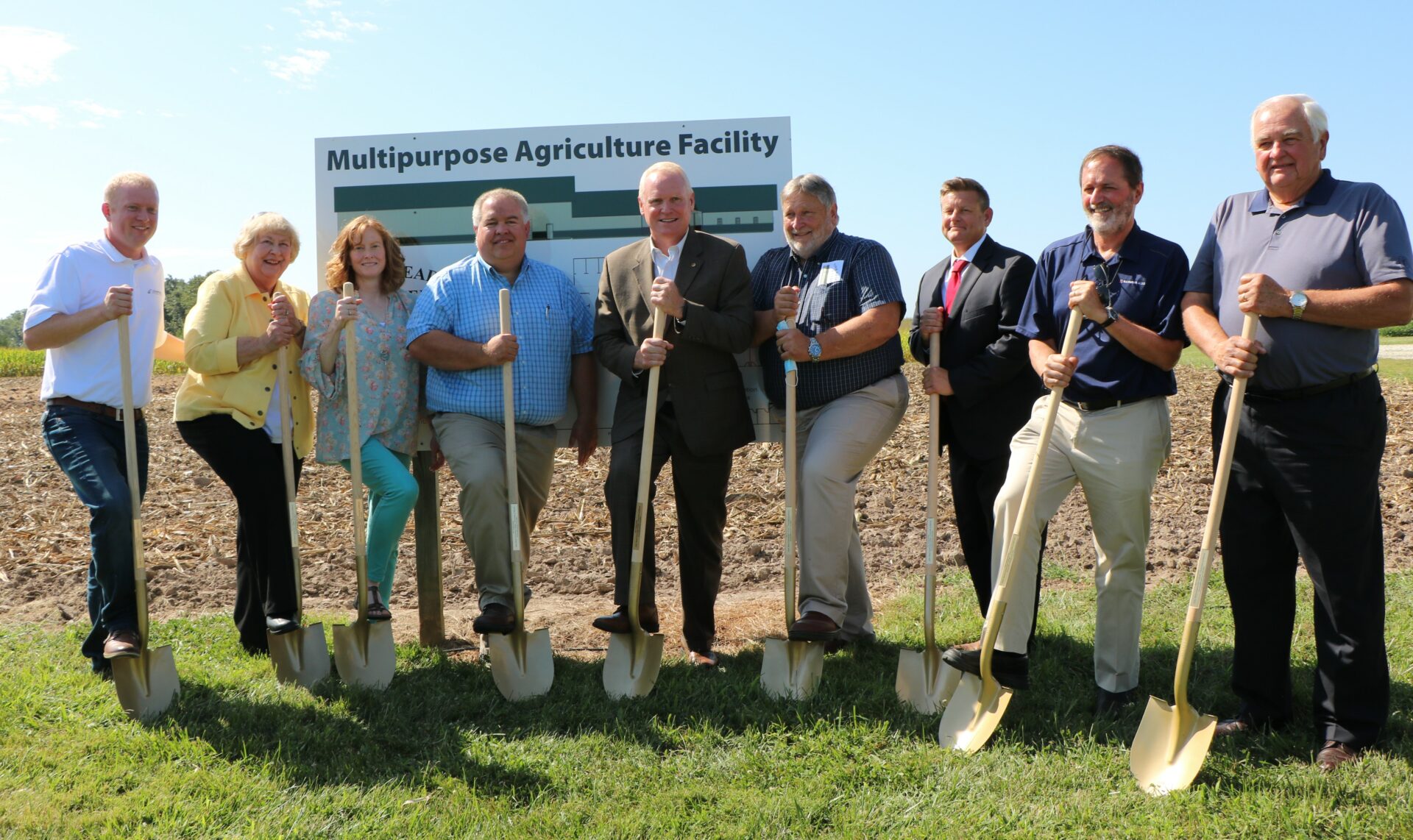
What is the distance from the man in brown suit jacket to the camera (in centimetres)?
548

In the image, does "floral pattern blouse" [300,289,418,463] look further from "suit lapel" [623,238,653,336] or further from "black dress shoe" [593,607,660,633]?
"black dress shoe" [593,607,660,633]

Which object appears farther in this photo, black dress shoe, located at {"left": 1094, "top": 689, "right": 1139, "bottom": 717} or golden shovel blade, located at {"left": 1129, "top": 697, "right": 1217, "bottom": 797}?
black dress shoe, located at {"left": 1094, "top": 689, "right": 1139, "bottom": 717}

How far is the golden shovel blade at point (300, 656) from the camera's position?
17.2 feet

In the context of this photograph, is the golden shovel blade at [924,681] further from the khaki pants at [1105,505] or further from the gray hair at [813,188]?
the gray hair at [813,188]

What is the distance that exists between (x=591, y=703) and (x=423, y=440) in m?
1.91

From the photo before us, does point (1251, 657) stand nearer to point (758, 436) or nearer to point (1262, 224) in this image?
point (1262, 224)

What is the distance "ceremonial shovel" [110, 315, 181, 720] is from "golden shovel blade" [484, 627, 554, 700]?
1.46 m

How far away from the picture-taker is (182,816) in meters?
3.88

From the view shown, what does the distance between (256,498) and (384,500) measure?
66 centimetres

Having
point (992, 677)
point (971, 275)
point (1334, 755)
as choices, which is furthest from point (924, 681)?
point (971, 275)

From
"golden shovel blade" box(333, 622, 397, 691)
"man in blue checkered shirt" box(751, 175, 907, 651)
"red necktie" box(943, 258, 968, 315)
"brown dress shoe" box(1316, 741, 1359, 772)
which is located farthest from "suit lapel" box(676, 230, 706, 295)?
"brown dress shoe" box(1316, 741, 1359, 772)

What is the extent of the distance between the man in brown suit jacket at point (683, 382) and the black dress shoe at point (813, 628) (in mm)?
635

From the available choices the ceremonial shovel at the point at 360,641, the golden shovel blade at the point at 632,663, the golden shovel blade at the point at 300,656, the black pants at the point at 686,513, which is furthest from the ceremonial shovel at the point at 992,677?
the golden shovel blade at the point at 300,656

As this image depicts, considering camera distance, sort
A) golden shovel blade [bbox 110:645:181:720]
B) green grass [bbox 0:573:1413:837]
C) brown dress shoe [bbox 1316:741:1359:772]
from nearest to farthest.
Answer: green grass [bbox 0:573:1413:837], brown dress shoe [bbox 1316:741:1359:772], golden shovel blade [bbox 110:645:181:720]
